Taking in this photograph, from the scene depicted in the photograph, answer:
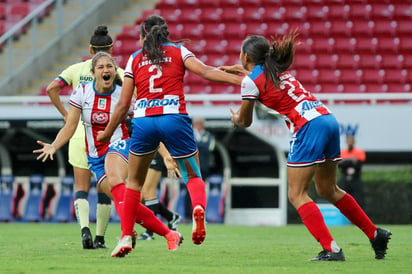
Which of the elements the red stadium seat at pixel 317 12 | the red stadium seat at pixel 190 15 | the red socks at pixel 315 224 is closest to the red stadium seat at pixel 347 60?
the red stadium seat at pixel 317 12

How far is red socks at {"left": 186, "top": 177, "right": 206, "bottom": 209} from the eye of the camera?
8.11 metres

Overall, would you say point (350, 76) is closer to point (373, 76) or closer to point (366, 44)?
point (373, 76)

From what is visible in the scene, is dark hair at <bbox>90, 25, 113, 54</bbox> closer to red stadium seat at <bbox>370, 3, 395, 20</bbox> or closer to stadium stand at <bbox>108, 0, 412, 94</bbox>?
stadium stand at <bbox>108, 0, 412, 94</bbox>

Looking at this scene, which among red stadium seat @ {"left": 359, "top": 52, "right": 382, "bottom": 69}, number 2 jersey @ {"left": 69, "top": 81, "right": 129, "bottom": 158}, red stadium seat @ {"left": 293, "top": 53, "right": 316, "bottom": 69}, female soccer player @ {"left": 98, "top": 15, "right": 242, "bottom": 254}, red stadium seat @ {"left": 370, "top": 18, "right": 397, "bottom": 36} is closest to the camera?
female soccer player @ {"left": 98, "top": 15, "right": 242, "bottom": 254}

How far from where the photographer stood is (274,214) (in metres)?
18.4

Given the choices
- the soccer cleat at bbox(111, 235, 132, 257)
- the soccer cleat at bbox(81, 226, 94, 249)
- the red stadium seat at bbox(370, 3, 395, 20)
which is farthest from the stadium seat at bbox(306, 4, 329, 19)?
the soccer cleat at bbox(111, 235, 132, 257)

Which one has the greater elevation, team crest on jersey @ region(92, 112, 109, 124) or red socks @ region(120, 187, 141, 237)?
team crest on jersey @ region(92, 112, 109, 124)

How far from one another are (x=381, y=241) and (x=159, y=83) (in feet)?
7.59

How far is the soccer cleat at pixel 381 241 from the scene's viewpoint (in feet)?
26.2

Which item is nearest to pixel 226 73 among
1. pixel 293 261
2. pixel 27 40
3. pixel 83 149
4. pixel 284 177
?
pixel 293 261

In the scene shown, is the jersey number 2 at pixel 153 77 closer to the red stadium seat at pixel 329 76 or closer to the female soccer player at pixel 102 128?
the female soccer player at pixel 102 128

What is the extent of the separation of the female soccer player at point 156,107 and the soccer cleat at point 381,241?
59.1 inches

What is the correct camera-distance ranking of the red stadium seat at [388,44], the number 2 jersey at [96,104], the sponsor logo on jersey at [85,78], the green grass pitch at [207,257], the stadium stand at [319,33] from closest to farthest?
the green grass pitch at [207,257] → the number 2 jersey at [96,104] → the sponsor logo on jersey at [85,78] → the stadium stand at [319,33] → the red stadium seat at [388,44]

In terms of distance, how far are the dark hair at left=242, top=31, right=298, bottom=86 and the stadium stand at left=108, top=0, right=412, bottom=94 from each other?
12368mm
